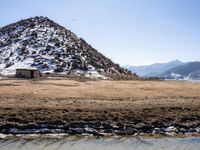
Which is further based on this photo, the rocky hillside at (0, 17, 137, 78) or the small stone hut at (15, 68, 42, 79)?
the rocky hillside at (0, 17, 137, 78)

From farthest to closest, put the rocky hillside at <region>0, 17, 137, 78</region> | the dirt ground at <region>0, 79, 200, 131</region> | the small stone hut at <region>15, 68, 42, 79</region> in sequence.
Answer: the rocky hillside at <region>0, 17, 137, 78</region>, the small stone hut at <region>15, 68, 42, 79</region>, the dirt ground at <region>0, 79, 200, 131</region>

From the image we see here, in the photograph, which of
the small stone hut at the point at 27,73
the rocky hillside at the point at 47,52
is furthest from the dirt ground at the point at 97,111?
the rocky hillside at the point at 47,52

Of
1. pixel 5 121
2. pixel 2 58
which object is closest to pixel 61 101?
pixel 5 121

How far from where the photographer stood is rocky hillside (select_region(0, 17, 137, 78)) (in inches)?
3573

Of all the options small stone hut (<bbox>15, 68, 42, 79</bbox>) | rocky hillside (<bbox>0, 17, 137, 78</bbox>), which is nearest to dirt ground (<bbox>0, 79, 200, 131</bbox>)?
small stone hut (<bbox>15, 68, 42, 79</bbox>)

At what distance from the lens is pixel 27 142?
2256 centimetres

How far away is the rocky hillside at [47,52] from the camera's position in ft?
298

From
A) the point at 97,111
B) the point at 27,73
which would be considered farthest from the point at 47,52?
the point at 97,111

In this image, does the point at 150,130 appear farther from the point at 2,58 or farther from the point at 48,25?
the point at 48,25

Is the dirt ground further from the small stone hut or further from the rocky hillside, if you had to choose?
the rocky hillside

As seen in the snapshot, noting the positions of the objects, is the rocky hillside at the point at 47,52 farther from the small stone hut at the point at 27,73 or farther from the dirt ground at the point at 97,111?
the dirt ground at the point at 97,111

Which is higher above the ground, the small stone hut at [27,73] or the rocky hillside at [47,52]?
the rocky hillside at [47,52]

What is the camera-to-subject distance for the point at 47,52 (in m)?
101

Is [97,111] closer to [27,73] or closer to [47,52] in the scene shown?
[27,73]
